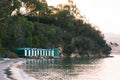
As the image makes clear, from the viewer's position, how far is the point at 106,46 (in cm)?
14212

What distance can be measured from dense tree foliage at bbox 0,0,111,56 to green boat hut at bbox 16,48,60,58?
1.85 m

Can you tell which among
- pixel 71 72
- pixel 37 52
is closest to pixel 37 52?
pixel 37 52

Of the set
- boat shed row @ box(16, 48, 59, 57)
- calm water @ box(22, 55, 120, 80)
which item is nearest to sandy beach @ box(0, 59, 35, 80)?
calm water @ box(22, 55, 120, 80)

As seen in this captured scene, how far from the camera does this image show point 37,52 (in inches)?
4168

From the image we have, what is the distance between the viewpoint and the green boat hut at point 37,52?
100938 millimetres

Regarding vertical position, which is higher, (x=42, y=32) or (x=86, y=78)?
(x=42, y=32)

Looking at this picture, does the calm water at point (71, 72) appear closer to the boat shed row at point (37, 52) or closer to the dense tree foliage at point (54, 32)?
the dense tree foliage at point (54, 32)

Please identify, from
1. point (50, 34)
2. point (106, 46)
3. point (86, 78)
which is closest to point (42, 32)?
point (50, 34)

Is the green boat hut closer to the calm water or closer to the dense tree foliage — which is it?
the dense tree foliage

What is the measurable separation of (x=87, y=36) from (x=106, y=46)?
37.7ft

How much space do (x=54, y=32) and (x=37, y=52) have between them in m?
12.7

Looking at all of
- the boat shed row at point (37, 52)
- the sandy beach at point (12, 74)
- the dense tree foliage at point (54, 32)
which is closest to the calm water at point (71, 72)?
the sandy beach at point (12, 74)

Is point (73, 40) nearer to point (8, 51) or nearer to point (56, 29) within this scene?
point (56, 29)

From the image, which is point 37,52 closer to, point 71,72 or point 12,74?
point 71,72
